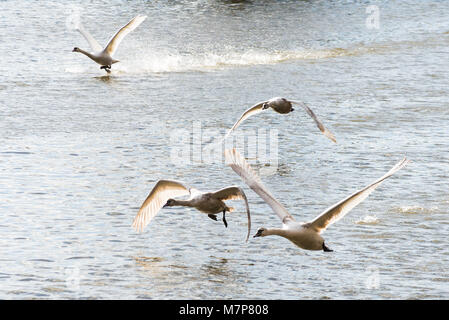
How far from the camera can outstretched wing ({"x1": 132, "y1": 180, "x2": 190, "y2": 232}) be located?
1515cm

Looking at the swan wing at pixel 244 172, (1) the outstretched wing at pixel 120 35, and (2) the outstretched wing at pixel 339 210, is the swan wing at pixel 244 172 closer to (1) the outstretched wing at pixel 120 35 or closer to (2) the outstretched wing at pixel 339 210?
(2) the outstretched wing at pixel 339 210

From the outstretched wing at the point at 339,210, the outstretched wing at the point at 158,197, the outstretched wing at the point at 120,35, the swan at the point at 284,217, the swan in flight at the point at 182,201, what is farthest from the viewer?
the outstretched wing at the point at 120,35

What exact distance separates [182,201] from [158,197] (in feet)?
1.89

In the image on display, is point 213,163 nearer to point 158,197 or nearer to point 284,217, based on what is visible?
point 158,197

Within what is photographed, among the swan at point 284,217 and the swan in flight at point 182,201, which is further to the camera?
the swan in flight at point 182,201

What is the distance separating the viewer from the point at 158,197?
50.5 ft

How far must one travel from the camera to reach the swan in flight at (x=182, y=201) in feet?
48.4

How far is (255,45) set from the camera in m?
37.4

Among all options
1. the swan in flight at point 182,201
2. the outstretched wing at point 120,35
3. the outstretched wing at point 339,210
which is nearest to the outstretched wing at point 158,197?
the swan in flight at point 182,201

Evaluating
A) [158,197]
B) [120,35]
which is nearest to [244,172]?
[158,197]

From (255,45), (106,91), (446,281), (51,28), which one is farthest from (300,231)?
(51,28)

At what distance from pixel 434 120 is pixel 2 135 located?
10207mm

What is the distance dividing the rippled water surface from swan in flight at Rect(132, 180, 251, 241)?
2.02 ft

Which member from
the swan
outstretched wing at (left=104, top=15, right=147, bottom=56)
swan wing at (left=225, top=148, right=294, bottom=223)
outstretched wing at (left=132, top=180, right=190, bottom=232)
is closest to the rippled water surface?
outstretched wing at (left=132, top=180, right=190, bottom=232)
